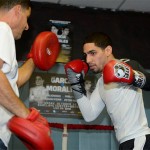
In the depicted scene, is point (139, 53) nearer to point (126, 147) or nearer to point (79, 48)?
point (79, 48)

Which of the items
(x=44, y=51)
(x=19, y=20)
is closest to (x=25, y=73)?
(x=44, y=51)

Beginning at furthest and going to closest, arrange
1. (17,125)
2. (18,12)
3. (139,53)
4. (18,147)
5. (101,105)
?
(139,53) → (18,147) → (101,105) → (18,12) → (17,125)

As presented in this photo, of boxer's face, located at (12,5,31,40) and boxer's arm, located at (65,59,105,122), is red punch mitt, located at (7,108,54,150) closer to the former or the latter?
boxer's face, located at (12,5,31,40)

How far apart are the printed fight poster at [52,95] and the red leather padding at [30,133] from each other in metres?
2.15

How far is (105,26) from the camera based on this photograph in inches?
159

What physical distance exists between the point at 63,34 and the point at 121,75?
6.01ft

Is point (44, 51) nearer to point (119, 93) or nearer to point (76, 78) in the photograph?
point (76, 78)

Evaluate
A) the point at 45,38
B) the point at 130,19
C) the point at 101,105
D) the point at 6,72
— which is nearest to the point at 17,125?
the point at 6,72

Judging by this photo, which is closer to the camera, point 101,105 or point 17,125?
point 17,125

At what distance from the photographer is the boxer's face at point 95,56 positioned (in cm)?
278

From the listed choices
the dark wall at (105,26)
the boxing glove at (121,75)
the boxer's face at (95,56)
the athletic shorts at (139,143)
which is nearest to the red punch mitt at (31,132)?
the boxing glove at (121,75)

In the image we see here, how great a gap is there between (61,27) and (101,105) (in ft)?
4.83

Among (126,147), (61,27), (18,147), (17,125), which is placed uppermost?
(61,27)

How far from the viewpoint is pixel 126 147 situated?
2305 millimetres
